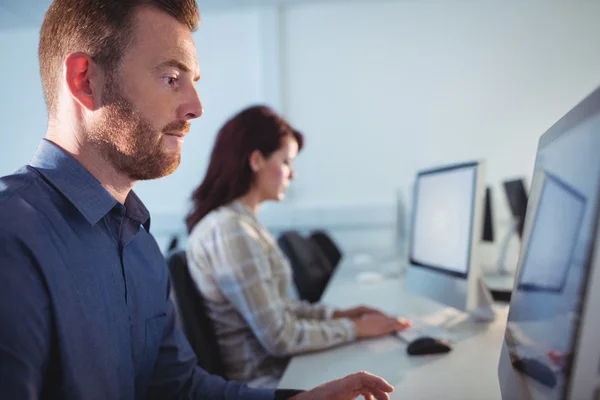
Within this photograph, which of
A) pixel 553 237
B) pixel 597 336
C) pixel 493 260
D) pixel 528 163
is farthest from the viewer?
pixel 528 163

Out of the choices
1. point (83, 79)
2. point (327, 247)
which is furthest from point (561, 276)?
A: point (327, 247)

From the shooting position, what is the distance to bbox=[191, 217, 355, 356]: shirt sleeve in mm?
1173

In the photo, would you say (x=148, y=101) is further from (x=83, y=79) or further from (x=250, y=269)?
(x=250, y=269)

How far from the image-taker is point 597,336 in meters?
0.39

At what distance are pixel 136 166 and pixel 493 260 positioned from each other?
2.08m

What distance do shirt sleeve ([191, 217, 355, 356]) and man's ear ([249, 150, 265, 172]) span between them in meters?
0.28

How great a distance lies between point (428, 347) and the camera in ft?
3.52

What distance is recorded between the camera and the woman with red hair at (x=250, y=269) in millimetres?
1193

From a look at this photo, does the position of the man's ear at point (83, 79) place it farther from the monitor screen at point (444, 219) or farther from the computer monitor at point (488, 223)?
the computer monitor at point (488, 223)

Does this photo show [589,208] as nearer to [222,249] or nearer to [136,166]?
[136,166]

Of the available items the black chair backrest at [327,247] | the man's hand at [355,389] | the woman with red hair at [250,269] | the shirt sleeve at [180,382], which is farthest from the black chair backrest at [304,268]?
the man's hand at [355,389]

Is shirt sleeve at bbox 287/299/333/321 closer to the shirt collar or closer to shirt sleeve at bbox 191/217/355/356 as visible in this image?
→ shirt sleeve at bbox 191/217/355/356

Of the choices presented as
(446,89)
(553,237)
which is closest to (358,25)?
(446,89)

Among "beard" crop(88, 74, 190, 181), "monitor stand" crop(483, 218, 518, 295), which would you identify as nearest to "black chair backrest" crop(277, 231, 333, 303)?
"monitor stand" crop(483, 218, 518, 295)
